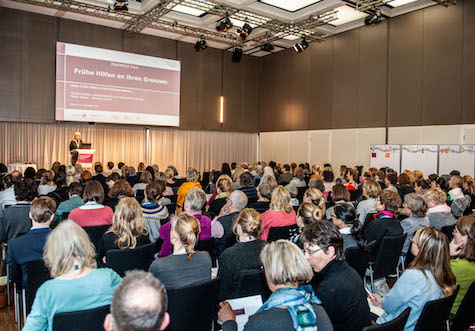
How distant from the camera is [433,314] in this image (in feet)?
7.21

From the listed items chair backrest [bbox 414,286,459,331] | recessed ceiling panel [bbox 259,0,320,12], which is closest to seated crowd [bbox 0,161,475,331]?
chair backrest [bbox 414,286,459,331]

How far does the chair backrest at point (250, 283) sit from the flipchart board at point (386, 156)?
10642 mm

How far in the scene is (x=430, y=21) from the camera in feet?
38.2

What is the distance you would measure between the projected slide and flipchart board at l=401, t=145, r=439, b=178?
28.9 ft

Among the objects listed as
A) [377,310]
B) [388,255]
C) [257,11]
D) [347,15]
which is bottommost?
[377,310]

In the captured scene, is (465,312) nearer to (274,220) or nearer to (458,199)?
(274,220)

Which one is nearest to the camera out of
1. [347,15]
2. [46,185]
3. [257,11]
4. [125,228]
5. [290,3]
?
[125,228]

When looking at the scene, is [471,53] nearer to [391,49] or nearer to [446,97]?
[446,97]

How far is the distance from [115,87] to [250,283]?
1215cm

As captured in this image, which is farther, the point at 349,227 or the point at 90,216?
the point at 90,216

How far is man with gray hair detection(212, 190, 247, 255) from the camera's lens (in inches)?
171

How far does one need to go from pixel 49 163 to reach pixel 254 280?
Result: 1268 centimetres

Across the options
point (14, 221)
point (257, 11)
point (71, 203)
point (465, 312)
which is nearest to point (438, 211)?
point (465, 312)

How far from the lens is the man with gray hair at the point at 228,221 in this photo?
4.34m
